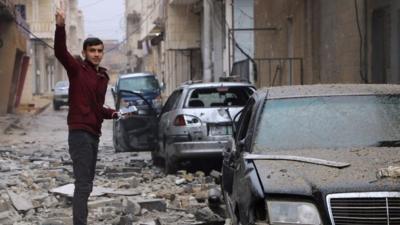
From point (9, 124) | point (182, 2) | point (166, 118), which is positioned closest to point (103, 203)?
point (166, 118)

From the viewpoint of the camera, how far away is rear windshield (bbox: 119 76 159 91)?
106ft

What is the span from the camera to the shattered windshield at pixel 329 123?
5.86m

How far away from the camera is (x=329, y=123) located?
6055 millimetres

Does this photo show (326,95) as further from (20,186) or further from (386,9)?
(386,9)

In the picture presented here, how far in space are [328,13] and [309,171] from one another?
11.2 meters

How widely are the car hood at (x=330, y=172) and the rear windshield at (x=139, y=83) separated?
26.7 meters

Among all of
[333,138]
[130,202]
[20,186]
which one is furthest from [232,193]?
[20,186]

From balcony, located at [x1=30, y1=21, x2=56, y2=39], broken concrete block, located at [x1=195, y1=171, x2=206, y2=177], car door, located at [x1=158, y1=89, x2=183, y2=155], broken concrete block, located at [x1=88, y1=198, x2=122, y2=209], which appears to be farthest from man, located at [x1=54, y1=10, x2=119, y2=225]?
balcony, located at [x1=30, y1=21, x2=56, y2=39]

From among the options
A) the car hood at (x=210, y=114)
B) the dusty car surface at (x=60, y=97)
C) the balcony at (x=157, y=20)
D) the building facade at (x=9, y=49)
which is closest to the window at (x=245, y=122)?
the car hood at (x=210, y=114)

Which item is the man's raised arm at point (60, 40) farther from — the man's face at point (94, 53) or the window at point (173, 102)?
the window at point (173, 102)

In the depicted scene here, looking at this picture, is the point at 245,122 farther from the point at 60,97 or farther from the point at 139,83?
the point at 60,97

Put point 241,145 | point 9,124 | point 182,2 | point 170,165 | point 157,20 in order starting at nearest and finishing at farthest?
point 241,145 → point 170,165 → point 9,124 → point 182,2 → point 157,20

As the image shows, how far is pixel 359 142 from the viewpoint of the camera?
582 cm

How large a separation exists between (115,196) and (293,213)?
18.6ft
